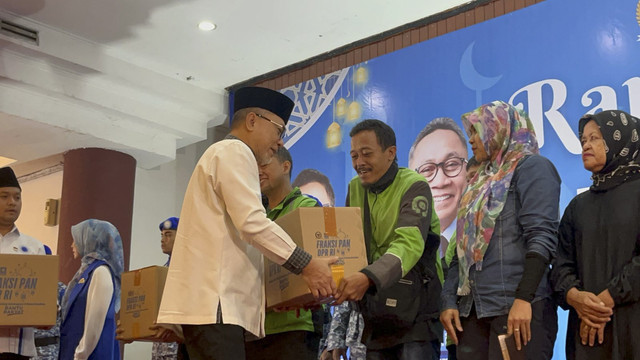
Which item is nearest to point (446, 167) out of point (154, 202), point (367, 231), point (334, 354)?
point (334, 354)

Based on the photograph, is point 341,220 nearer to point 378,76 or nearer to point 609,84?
point 609,84

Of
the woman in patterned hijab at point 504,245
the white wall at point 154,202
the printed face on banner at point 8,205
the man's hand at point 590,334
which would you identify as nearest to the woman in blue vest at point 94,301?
the printed face on banner at point 8,205

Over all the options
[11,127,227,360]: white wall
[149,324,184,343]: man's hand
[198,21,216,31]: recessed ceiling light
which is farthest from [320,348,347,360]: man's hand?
[11,127,227,360]: white wall

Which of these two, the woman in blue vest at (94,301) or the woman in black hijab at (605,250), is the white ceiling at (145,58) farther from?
the woman in black hijab at (605,250)

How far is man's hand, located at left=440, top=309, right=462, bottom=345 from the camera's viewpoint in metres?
2.83

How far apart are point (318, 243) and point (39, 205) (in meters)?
Answer: 5.28

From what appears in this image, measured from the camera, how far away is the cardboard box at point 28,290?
12.5 feet

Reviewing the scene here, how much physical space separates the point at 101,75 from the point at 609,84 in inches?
155

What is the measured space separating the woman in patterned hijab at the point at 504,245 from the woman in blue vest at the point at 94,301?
7.29 feet

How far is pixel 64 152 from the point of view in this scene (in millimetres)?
6828

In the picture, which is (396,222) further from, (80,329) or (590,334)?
(80,329)

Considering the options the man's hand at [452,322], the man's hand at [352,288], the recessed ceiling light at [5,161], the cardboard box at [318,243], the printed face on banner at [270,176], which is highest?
the recessed ceiling light at [5,161]

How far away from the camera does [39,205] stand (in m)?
7.25

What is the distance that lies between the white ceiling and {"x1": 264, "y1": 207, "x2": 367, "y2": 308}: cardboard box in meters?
3.25
